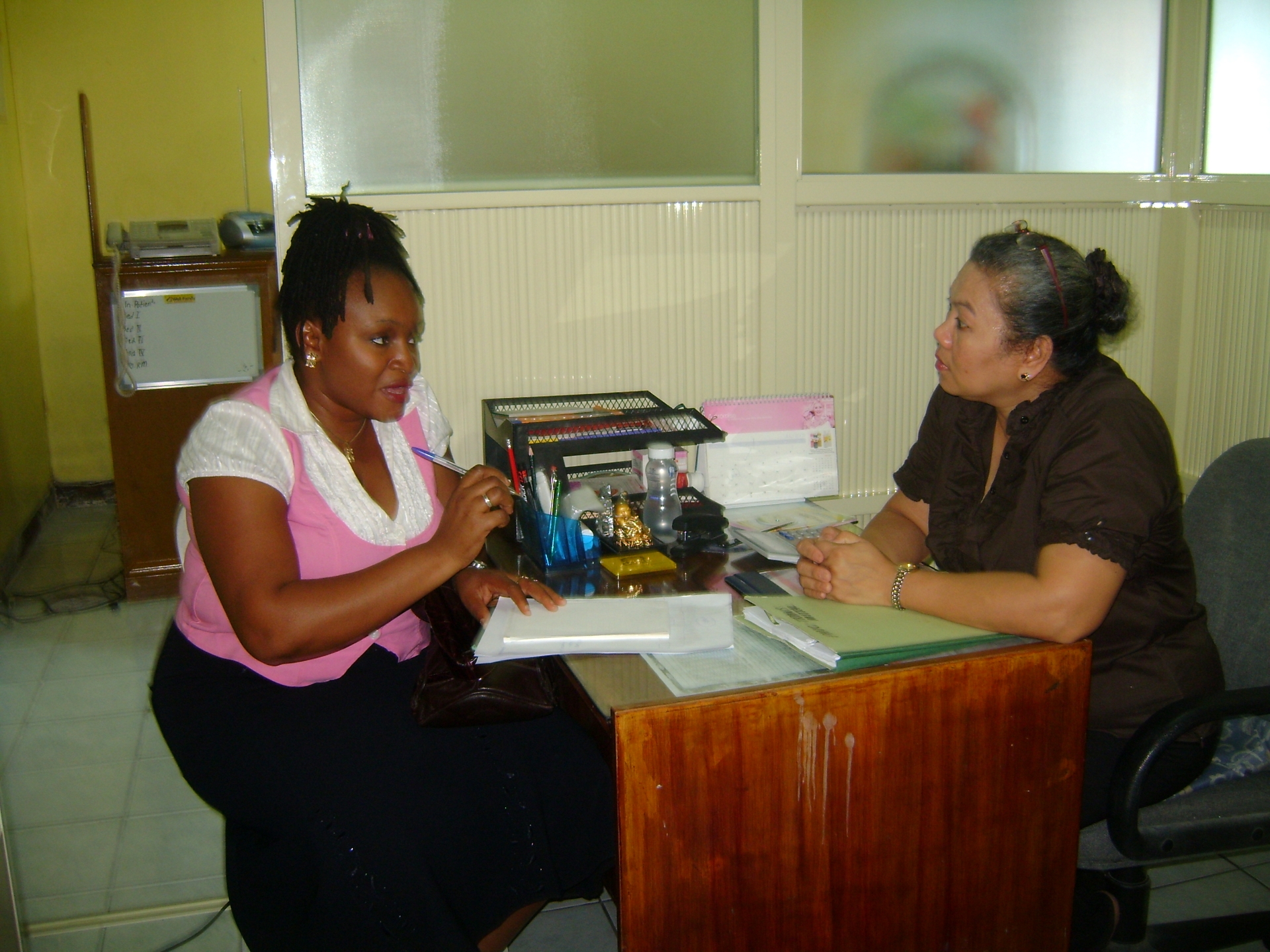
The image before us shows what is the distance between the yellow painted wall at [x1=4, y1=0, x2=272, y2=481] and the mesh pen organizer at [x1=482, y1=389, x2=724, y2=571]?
3458 millimetres

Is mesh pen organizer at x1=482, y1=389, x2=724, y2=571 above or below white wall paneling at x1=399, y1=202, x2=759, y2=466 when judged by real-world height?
below

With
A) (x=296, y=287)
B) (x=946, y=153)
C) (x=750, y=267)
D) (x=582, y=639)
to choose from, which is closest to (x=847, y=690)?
(x=582, y=639)

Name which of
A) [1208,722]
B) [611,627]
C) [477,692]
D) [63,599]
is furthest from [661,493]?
[63,599]

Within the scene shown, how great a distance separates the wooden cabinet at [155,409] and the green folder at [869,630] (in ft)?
9.24

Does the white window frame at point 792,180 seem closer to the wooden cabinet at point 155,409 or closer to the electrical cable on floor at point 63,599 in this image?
Answer: the wooden cabinet at point 155,409

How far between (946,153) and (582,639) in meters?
1.61

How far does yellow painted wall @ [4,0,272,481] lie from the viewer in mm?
4801

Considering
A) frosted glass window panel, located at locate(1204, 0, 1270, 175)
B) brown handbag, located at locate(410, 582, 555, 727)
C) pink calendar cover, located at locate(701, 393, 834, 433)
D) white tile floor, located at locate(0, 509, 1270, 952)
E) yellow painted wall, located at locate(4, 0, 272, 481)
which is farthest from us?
yellow painted wall, located at locate(4, 0, 272, 481)

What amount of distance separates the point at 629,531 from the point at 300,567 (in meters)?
0.58

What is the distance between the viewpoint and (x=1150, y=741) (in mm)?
1350

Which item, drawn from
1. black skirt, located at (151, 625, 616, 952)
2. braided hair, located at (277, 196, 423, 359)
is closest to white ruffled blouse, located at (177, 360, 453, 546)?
braided hair, located at (277, 196, 423, 359)

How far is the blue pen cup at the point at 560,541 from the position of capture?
1.77m

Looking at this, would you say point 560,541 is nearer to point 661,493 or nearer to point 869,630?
point 661,493

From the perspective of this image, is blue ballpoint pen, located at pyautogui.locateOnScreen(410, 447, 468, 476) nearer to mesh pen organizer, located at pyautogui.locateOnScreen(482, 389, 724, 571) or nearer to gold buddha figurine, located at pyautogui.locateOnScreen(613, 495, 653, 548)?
mesh pen organizer, located at pyautogui.locateOnScreen(482, 389, 724, 571)
